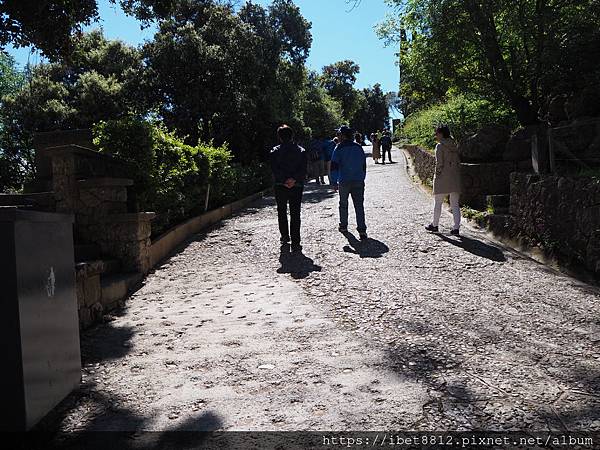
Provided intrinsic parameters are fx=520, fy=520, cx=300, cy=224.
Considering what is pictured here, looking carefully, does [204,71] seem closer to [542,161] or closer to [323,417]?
[542,161]

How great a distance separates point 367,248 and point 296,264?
1.29m

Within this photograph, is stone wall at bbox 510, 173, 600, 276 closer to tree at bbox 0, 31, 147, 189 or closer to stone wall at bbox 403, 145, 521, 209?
stone wall at bbox 403, 145, 521, 209

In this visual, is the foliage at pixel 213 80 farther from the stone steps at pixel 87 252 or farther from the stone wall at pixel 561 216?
the stone wall at pixel 561 216

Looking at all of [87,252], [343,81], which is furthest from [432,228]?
[343,81]

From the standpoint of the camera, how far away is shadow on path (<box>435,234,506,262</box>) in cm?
751

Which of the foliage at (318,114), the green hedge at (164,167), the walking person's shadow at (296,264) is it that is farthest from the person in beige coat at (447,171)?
the foliage at (318,114)

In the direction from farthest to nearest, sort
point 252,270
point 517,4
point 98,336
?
1. point 517,4
2. point 252,270
3. point 98,336

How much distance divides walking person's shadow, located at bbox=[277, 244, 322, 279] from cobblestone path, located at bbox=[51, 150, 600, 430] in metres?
0.03

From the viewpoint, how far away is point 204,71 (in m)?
18.6

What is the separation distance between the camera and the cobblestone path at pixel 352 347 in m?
3.15

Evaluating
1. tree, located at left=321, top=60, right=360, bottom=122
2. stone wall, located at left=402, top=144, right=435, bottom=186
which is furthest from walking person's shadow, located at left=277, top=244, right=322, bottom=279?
tree, located at left=321, top=60, right=360, bottom=122

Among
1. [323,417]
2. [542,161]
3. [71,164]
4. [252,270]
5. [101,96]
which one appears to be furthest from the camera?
[101,96]

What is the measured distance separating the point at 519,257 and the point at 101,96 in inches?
774

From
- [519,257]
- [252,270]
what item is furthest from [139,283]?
[519,257]
